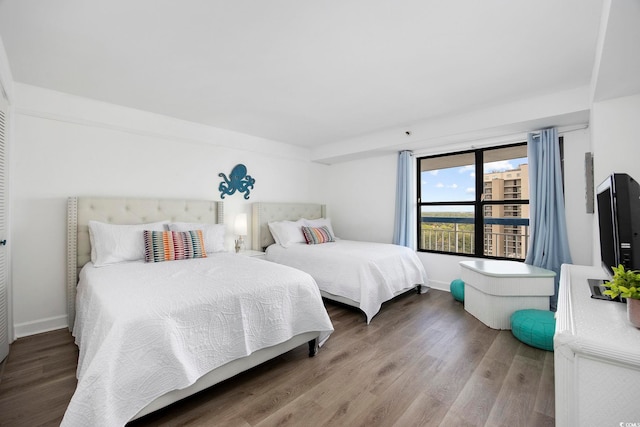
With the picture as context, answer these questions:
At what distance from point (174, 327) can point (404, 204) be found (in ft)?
11.8

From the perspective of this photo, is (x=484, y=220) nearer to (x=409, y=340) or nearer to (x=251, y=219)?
(x=409, y=340)

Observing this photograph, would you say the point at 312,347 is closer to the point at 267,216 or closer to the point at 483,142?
the point at 267,216

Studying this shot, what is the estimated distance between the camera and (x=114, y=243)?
2648 mm

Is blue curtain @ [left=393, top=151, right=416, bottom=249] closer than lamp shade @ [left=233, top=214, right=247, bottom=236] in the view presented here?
No

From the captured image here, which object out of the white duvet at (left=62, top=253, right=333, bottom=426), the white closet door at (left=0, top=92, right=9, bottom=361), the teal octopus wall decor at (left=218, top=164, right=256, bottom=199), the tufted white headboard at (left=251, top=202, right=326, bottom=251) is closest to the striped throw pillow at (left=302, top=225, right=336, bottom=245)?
the tufted white headboard at (left=251, top=202, right=326, bottom=251)

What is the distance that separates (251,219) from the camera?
172 inches

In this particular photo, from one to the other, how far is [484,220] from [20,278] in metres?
5.37

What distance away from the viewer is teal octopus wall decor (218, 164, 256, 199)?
4.04 m

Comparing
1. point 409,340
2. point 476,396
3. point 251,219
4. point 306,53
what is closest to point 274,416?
point 476,396

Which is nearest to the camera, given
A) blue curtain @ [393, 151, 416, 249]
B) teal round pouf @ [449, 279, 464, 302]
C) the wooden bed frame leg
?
the wooden bed frame leg

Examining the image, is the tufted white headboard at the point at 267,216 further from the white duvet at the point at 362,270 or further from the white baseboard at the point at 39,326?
A: the white baseboard at the point at 39,326

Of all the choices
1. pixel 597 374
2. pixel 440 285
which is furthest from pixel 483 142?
pixel 597 374

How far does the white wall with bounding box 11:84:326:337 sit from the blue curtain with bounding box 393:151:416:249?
9.58 feet

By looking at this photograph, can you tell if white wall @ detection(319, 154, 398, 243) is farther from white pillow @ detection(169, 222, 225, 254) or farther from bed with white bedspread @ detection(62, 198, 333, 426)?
bed with white bedspread @ detection(62, 198, 333, 426)
